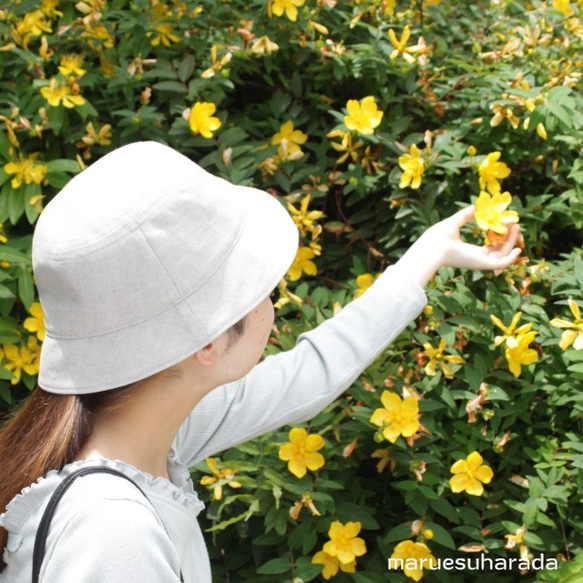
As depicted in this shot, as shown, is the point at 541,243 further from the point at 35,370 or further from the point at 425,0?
the point at 35,370

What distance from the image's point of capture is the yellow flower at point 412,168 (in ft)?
6.40

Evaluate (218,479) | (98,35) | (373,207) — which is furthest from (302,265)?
(98,35)

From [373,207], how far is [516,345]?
0.75 meters

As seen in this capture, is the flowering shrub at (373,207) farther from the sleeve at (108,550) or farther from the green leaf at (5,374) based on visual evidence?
the sleeve at (108,550)

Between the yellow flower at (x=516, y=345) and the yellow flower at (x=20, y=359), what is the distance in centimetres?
109

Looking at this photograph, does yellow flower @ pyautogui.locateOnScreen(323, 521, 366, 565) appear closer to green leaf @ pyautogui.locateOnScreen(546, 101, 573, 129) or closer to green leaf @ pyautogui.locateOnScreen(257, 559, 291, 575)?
green leaf @ pyautogui.locateOnScreen(257, 559, 291, 575)

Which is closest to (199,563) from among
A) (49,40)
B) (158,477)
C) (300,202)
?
(158,477)

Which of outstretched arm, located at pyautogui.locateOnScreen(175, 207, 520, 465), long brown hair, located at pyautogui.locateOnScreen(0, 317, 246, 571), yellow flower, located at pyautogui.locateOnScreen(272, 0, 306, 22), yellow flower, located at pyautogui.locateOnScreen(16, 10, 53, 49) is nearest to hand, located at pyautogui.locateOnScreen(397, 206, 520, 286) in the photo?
outstretched arm, located at pyautogui.locateOnScreen(175, 207, 520, 465)

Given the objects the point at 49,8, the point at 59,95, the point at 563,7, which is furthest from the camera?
the point at 49,8

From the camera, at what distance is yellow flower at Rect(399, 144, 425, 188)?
195 centimetres

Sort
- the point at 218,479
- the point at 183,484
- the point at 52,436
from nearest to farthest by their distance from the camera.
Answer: the point at 52,436 → the point at 183,484 → the point at 218,479

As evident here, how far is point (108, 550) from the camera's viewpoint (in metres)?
0.91

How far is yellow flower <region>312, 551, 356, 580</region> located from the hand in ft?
2.19

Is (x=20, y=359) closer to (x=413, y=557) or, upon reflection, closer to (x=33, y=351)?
(x=33, y=351)
